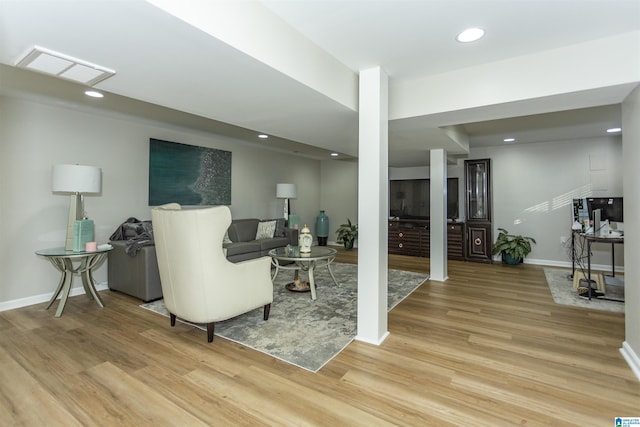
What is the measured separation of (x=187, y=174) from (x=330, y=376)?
167 inches

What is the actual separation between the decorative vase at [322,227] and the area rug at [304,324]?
3700 mm

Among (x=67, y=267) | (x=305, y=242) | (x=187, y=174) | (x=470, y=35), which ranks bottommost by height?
(x=67, y=267)

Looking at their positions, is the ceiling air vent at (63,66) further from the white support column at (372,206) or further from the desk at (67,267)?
the desk at (67,267)

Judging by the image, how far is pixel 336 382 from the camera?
2086mm

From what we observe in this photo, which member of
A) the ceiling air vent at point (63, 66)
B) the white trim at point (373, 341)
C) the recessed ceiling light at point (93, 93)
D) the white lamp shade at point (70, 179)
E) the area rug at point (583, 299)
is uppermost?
the recessed ceiling light at point (93, 93)

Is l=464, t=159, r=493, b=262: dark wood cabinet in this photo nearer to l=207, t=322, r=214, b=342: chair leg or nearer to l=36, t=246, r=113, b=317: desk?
l=207, t=322, r=214, b=342: chair leg

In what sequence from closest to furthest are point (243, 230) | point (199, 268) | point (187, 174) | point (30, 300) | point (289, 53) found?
point (289, 53) → point (199, 268) → point (30, 300) → point (187, 174) → point (243, 230)

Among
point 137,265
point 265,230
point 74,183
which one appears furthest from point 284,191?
point 74,183

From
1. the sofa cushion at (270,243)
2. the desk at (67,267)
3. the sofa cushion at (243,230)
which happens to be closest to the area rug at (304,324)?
the desk at (67,267)

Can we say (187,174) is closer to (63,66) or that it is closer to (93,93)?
(93,93)

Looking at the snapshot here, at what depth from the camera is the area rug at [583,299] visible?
143 inches

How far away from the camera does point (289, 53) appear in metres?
2.04

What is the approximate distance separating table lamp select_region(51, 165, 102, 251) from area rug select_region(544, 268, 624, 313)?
219 inches

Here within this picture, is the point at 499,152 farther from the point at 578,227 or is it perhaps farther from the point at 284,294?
the point at 284,294
